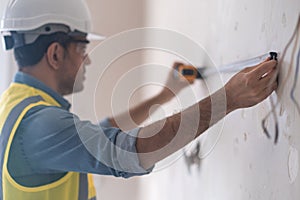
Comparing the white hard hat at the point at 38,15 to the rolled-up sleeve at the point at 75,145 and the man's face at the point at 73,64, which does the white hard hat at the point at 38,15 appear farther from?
the rolled-up sleeve at the point at 75,145

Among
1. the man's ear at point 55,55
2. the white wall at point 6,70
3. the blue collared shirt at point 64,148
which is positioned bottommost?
the white wall at point 6,70

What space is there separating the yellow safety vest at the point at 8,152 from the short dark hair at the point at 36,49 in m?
0.07

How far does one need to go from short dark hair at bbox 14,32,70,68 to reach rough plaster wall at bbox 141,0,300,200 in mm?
350

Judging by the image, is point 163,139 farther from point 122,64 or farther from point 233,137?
point 122,64

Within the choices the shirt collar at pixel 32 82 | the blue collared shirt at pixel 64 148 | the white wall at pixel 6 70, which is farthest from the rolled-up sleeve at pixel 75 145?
the white wall at pixel 6 70

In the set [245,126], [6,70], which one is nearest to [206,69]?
[245,126]

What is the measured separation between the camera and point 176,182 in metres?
1.46

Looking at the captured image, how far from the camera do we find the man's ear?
1125 mm

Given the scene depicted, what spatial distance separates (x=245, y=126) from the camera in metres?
0.88

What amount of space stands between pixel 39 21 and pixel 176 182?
656 millimetres

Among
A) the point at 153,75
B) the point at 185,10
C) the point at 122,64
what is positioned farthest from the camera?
the point at 122,64

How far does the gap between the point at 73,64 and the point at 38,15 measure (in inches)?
5.6

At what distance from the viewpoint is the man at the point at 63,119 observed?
74 cm

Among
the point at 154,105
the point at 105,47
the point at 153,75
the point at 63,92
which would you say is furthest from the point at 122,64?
the point at 105,47
